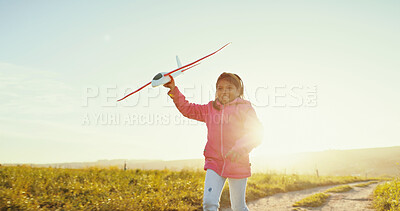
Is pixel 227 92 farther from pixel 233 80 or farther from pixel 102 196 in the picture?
pixel 102 196

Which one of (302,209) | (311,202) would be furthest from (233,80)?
(311,202)

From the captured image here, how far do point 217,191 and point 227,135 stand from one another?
73 centimetres

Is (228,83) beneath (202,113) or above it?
above

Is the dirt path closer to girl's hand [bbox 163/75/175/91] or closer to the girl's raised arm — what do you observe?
the girl's raised arm

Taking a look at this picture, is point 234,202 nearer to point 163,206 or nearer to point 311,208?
point 163,206

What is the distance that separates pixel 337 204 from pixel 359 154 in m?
60.7

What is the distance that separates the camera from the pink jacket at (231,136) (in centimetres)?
370

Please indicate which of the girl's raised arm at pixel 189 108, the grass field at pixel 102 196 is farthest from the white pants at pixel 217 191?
the grass field at pixel 102 196

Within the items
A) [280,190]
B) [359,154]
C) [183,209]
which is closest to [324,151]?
[359,154]

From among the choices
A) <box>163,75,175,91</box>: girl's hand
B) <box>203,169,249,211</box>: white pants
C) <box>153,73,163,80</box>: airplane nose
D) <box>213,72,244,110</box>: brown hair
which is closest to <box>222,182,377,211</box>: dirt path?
<box>203,169,249,211</box>: white pants

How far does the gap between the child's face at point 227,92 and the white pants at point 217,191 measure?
98 cm

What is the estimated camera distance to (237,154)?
3.59m

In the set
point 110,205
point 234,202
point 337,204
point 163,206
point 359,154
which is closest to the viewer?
point 234,202

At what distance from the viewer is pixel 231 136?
3.85 metres
